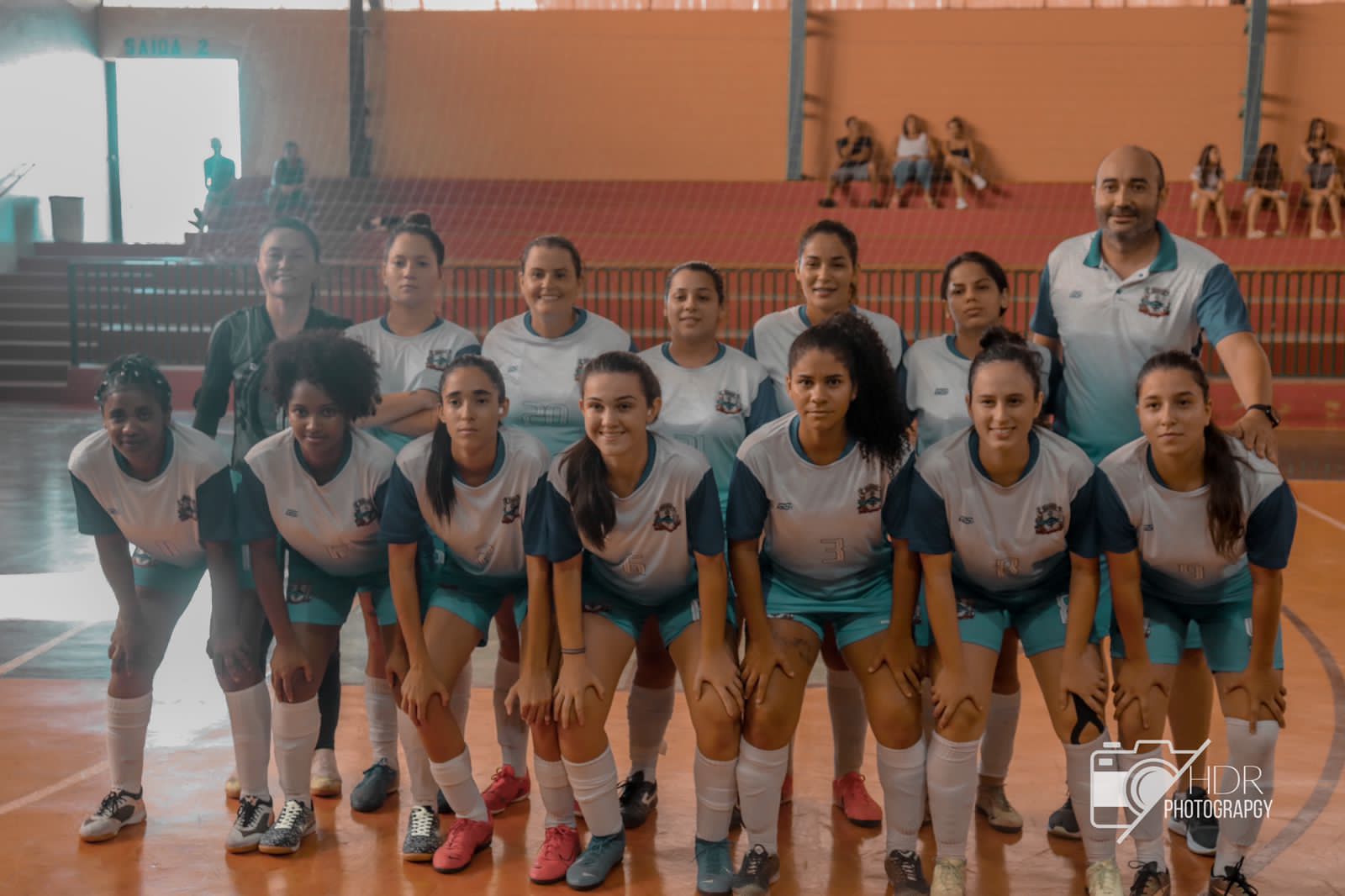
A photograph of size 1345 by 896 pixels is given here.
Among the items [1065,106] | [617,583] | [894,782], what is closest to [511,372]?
[617,583]

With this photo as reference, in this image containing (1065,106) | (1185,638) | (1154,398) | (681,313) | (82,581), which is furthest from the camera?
(1065,106)

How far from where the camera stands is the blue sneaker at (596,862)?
3.01m

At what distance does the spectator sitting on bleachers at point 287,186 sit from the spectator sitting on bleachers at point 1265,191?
35.8 ft

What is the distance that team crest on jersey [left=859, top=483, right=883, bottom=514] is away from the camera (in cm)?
308

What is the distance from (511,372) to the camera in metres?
3.66

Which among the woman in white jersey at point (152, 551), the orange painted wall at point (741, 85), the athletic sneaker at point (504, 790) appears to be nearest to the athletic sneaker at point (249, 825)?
the woman in white jersey at point (152, 551)

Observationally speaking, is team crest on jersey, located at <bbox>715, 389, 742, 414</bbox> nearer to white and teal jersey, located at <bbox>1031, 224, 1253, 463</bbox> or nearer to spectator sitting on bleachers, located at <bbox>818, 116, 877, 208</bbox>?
white and teal jersey, located at <bbox>1031, 224, 1253, 463</bbox>

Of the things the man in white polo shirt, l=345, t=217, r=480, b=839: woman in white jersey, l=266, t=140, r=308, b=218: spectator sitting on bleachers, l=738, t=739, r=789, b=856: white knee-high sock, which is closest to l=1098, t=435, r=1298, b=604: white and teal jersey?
the man in white polo shirt

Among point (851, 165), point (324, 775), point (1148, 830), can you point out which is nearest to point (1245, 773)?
point (1148, 830)

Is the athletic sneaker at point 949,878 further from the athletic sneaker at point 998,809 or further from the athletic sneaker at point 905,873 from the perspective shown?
the athletic sneaker at point 998,809

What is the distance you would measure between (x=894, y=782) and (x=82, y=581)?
14.4 ft

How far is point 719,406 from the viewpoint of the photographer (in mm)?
3480

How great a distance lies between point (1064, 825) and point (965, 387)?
3.90 ft

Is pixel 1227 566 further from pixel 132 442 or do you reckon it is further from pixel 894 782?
pixel 132 442
